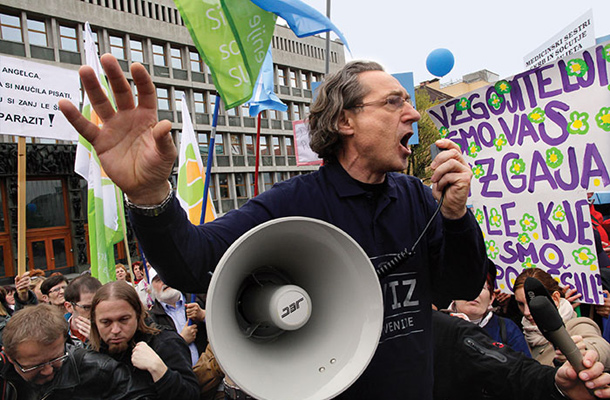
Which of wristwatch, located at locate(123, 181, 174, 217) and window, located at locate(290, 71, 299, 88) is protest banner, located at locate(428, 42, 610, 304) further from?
window, located at locate(290, 71, 299, 88)

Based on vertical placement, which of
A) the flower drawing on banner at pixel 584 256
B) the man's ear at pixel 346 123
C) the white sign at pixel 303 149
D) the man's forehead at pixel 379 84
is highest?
the white sign at pixel 303 149

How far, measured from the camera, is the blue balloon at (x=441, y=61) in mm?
8328

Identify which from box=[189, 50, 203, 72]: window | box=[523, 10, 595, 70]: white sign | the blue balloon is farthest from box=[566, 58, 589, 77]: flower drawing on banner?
box=[189, 50, 203, 72]: window

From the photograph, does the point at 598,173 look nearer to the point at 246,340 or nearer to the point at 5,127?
the point at 246,340

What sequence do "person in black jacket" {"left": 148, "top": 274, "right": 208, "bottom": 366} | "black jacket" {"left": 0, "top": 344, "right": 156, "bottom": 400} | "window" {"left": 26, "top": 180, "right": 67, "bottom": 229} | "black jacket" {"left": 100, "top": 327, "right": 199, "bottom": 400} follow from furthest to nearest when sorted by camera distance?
"window" {"left": 26, "top": 180, "right": 67, "bottom": 229}
"person in black jacket" {"left": 148, "top": 274, "right": 208, "bottom": 366}
"black jacket" {"left": 100, "top": 327, "right": 199, "bottom": 400}
"black jacket" {"left": 0, "top": 344, "right": 156, "bottom": 400}

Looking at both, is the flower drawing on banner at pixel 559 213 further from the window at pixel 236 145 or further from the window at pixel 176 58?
the window at pixel 236 145

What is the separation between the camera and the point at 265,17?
391 centimetres

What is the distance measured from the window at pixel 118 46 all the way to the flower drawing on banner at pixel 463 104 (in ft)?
→ 78.8

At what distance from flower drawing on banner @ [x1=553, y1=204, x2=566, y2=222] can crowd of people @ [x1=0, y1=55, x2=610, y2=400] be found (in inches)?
14.1

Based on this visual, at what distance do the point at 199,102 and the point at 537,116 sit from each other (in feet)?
85.0

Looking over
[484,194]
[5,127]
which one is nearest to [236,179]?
[5,127]

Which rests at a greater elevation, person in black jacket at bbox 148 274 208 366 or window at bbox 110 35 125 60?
window at bbox 110 35 125 60

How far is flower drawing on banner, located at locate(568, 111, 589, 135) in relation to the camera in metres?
2.38

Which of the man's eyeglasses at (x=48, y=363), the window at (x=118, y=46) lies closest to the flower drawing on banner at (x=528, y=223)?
the man's eyeglasses at (x=48, y=363)
